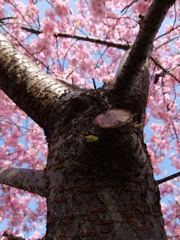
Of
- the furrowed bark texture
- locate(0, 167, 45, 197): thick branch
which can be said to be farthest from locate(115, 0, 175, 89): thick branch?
locate(0, 167, 45, 197): thick branch

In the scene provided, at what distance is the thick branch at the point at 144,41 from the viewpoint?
1019 millimetres

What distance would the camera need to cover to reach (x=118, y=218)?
2.66 ft

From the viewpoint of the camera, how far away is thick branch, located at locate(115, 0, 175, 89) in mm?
1019

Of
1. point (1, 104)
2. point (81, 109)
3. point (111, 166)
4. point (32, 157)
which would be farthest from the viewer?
point (32, 157)

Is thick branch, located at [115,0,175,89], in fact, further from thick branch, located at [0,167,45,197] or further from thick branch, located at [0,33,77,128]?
thick branch, located at [0,167,45,197]

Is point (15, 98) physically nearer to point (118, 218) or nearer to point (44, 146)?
point (118, 218)

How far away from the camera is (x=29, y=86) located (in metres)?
1.35

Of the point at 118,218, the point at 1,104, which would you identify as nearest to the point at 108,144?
the point at 118,218

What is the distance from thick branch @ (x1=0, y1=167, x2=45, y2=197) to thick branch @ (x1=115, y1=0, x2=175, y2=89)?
32.6 inches

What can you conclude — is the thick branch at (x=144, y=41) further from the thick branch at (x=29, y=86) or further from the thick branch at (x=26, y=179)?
the thick branch at (x=26, y=179)

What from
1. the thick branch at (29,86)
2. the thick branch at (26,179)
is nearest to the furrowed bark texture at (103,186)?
the thick branch at (29,86)

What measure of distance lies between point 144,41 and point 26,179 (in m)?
1.25

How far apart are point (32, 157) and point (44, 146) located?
46cm

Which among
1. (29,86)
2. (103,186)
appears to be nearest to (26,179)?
(29,86)
